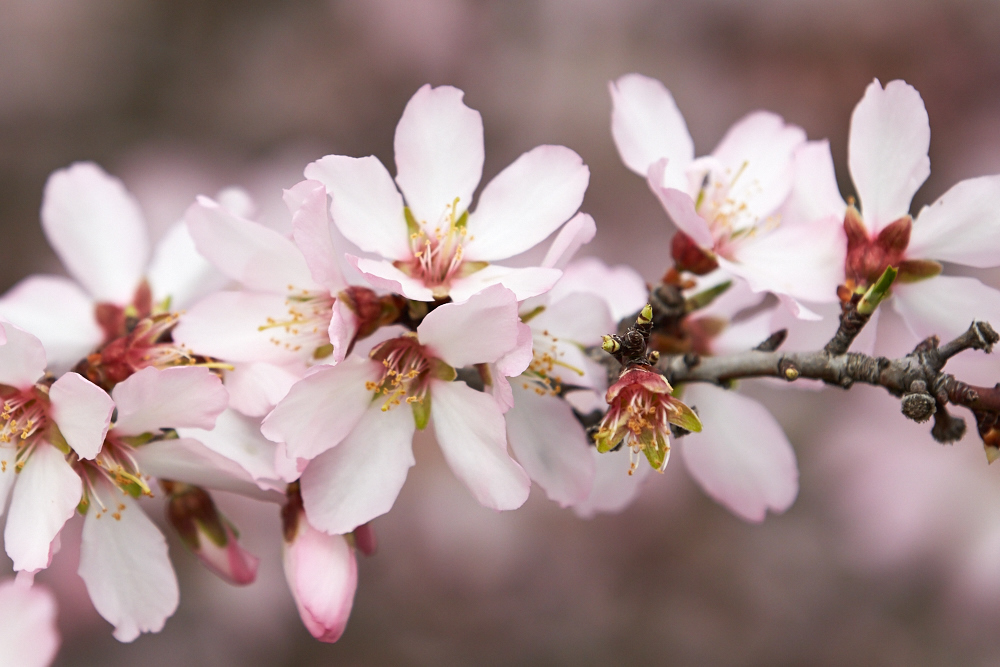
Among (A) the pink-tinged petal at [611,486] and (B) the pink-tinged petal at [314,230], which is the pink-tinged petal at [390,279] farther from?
(A) the pink-tinged petal at [611,486]

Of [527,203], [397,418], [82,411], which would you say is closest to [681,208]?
[527,203]

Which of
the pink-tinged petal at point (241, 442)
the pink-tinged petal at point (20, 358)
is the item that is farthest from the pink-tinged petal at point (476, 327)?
the pink-tinged petal at point (20, 358)

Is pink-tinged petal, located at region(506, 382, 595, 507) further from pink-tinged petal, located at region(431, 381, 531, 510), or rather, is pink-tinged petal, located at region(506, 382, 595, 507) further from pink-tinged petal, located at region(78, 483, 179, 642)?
pink-tinged petal, located at region(78, 483, 179, 642)

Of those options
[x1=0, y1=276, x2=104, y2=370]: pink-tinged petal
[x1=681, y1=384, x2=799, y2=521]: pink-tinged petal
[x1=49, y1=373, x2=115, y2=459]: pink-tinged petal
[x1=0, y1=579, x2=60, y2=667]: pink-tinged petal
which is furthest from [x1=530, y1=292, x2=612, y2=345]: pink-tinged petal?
[x1=0, y1=579, x2=60, y2=667]: pink-tinged petal

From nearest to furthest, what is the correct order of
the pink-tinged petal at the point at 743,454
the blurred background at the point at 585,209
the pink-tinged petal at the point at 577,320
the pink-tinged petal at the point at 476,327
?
the pink-tinged petal at the point at 476,327 < the pink-tinged petal at the point at 577,320 < the pink-tinged petal at the point at 743,454 < the blurred background at the point at 585,209

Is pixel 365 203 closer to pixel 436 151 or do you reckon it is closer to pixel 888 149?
pixel 436 151

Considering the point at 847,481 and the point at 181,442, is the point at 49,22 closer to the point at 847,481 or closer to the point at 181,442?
the point at 181,442

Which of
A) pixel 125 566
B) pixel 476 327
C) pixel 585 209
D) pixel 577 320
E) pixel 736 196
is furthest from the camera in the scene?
pixel 585 209
